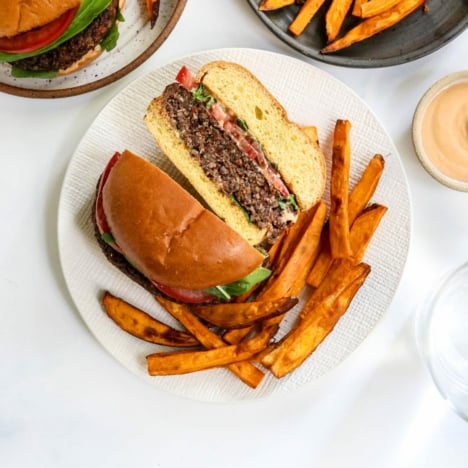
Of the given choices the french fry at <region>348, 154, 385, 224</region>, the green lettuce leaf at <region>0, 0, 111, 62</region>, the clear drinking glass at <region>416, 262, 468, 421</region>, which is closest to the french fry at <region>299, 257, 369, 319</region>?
the french fry at <region>348, 154, 385, 224</region>

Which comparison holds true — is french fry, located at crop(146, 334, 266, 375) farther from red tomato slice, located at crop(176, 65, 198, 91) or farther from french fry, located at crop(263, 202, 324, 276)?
red tomato slice, located at crop(176, 65, 198, 91)

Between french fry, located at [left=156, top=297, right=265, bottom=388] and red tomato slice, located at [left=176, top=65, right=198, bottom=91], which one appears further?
french fry, located at [left=156, top=297, right=265, bottom=388]

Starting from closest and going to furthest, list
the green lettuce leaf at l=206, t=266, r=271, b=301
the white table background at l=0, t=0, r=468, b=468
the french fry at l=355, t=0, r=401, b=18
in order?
the green lettuce leaf at l=206, t=266, r=271, b=301 → the french fry at l=355, t=0, r=401, b=18 → the white table background at l=0, t=0, r=468, b=468

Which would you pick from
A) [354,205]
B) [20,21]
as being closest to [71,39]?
[20,21]

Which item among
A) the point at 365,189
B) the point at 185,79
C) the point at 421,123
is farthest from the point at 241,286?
the point at 421,123

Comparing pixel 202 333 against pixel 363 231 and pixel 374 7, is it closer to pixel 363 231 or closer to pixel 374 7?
pixel 363 231

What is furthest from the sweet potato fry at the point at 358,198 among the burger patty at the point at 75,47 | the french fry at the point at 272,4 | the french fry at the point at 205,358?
the burger patty at the point at 75,47

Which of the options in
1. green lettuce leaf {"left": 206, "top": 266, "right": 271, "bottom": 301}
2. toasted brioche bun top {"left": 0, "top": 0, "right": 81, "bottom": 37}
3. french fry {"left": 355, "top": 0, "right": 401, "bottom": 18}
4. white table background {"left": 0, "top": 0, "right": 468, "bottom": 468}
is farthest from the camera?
white table background {"left": 0, "top": 0, "right": 468, "bottom": 468}

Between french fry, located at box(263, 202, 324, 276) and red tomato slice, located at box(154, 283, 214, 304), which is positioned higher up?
french fry, located at box(263, 202, 324, 276)
